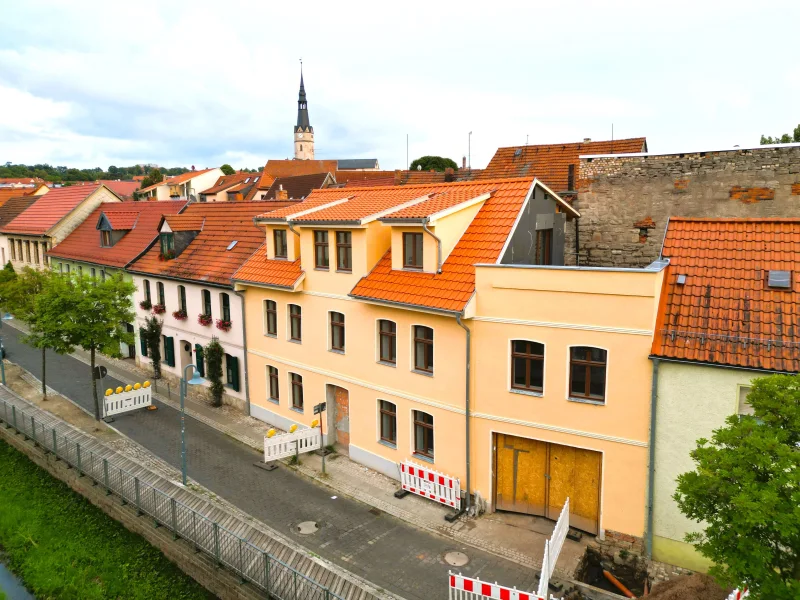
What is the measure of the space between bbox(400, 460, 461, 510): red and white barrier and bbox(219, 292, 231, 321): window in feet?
33.7

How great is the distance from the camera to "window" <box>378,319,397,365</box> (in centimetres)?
1712

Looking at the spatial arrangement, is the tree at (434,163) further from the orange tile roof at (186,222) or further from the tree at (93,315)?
the tree at (93,315)

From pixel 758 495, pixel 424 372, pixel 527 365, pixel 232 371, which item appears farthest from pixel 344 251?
pixel 758 495

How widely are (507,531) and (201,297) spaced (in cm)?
1573

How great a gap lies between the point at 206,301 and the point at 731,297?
62.3 feet

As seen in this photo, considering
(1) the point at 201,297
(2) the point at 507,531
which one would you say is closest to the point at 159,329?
(1) the point at 201,297

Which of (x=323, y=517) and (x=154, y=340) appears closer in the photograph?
(x=323, y=517)

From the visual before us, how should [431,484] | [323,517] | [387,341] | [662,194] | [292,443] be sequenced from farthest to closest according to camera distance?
[662,194], [292,443], [387,341], [431,484], [323,517]

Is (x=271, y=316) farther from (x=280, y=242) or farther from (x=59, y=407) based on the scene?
(x=59, y=407)

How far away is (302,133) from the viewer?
469 ft

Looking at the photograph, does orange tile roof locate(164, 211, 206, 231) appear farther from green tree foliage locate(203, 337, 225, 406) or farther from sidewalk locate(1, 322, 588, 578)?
sidewalk locate(1, 322, 588, 578)

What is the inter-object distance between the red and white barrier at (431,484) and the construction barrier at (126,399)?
12686 mm

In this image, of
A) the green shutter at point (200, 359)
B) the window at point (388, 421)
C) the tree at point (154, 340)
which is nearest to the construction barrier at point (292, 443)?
the window at point (388, 421)

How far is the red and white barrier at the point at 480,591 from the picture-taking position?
10.8 m
